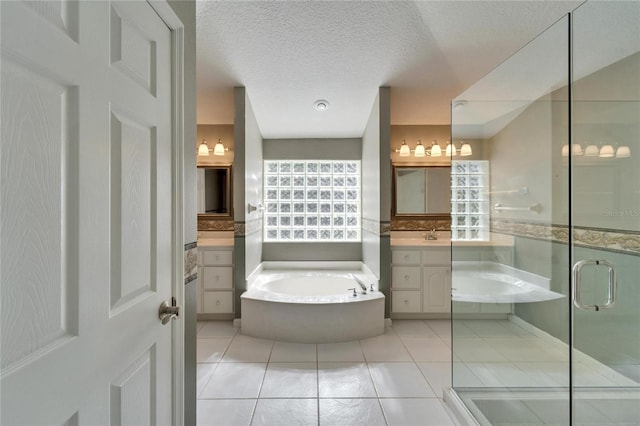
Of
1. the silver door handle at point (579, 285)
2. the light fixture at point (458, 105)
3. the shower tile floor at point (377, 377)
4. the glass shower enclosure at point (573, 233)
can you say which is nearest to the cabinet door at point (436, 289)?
the shower tile floor at point (377, 377)

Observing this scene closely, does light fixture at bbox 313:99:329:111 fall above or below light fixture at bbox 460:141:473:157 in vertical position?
above

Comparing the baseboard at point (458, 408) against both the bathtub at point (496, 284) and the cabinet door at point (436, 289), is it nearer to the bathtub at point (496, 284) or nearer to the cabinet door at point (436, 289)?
the bathtub at point (496, 284)

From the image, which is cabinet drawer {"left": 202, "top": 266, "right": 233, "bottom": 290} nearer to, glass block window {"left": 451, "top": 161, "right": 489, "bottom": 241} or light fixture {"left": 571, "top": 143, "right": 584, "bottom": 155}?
glass block window {"left": 451, "top": 161, "right": 489, "bottom": 241}

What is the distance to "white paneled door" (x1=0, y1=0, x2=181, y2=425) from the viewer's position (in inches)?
24.1

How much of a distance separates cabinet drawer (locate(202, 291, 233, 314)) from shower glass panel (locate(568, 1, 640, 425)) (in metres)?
3.10

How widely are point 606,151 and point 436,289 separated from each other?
7.82 ft

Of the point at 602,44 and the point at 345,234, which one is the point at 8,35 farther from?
the point at 345,234

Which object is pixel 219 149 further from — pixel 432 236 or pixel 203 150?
pixel 432 236

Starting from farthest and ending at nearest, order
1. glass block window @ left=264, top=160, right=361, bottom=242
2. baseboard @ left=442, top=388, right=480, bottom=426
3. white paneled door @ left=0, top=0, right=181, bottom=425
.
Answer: glass block window @ left=264, top=160, right=361, bottom=242 < baseboard @ left=442, top=388, right=480, bottom=426 < white paneled door @ left=0, top=0, right=181, bottom=425

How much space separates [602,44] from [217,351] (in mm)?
3342

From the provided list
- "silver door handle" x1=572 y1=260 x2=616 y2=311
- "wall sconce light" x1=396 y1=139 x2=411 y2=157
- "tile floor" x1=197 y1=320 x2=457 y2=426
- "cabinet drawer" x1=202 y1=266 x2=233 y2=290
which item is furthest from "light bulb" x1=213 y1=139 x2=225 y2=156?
"silver door handle" x1=572 y1=260 x2=616 y2=311

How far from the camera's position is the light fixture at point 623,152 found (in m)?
1.51

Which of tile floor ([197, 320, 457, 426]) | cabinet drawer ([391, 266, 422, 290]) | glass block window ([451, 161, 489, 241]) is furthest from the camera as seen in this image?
cabinet drawer ([391, 266, 422, 290])

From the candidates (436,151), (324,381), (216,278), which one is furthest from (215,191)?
(436,151)
